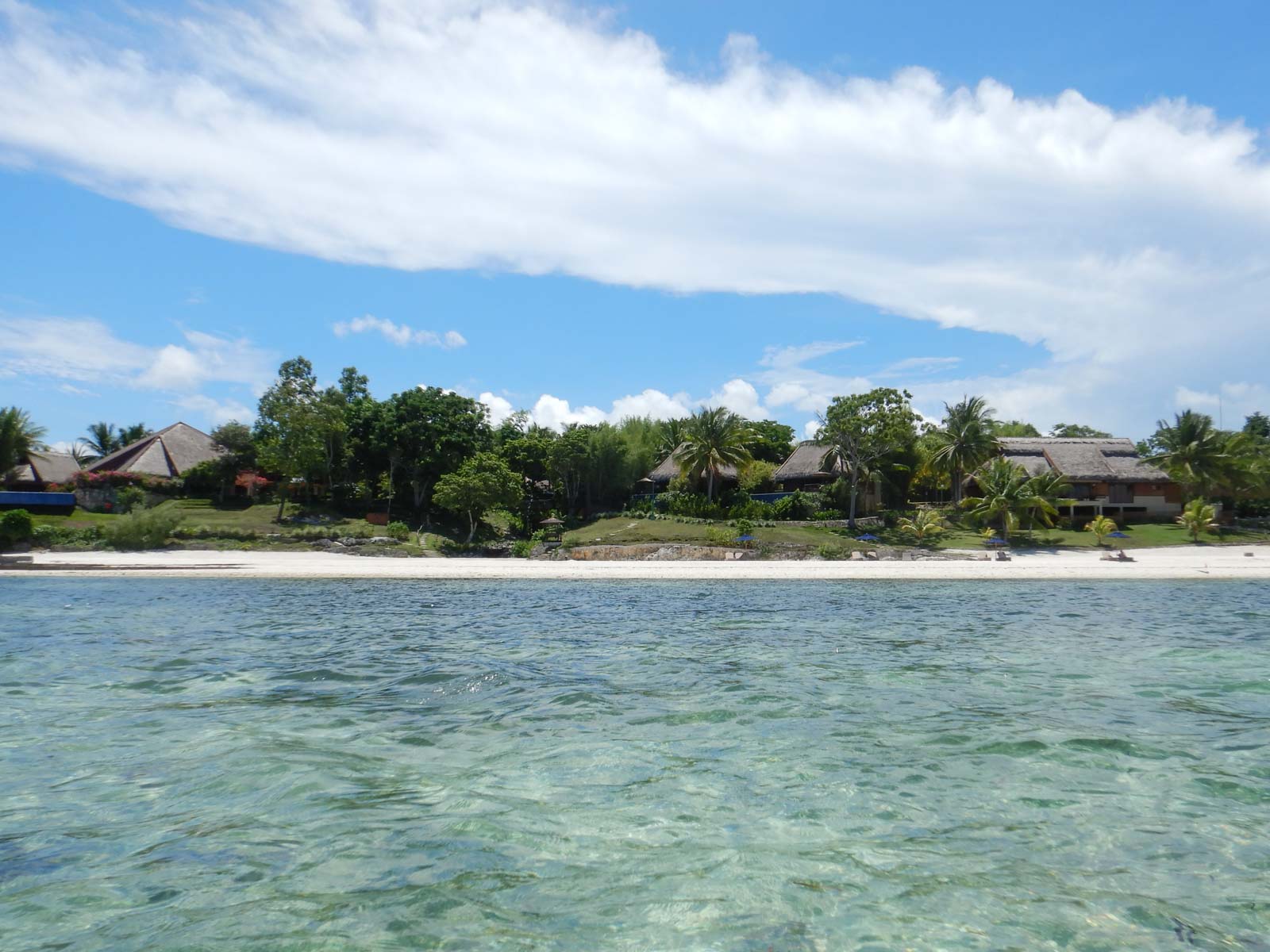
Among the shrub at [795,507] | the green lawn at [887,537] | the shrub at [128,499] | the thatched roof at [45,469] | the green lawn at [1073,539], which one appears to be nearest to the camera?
the green lawn at [887,537]

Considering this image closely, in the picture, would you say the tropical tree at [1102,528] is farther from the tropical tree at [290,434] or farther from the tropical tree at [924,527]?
the tropical tree at [290,434]

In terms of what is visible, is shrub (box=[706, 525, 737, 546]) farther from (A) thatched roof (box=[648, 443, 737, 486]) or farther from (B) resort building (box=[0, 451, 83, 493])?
(B) resort building (box=[0, 451, 83, 493])

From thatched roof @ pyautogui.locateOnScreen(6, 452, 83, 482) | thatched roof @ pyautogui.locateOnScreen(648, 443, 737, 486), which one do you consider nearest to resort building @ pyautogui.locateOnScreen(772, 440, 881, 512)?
thatched roof @ pyautogui.locateOnScreen(648, 443, 737, 486)

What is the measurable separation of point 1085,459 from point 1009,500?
15535mm

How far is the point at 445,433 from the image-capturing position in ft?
167

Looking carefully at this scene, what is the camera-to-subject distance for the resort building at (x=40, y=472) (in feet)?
175

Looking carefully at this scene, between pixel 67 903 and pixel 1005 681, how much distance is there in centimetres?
1093

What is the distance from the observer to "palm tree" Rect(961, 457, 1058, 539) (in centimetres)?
4088

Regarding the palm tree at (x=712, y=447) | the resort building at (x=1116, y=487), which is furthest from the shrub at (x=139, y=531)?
the resort building at (x=1116, y=487)

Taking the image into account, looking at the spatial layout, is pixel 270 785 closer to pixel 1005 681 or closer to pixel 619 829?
pixel 619 829

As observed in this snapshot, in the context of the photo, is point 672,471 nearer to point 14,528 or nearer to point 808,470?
point 808,470

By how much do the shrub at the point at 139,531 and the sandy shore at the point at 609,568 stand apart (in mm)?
1243

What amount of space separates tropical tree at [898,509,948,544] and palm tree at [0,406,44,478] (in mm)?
51042

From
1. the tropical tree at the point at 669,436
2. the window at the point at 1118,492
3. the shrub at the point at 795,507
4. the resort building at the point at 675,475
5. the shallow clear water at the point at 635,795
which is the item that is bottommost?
the shallow clear water at the point at 635,795
